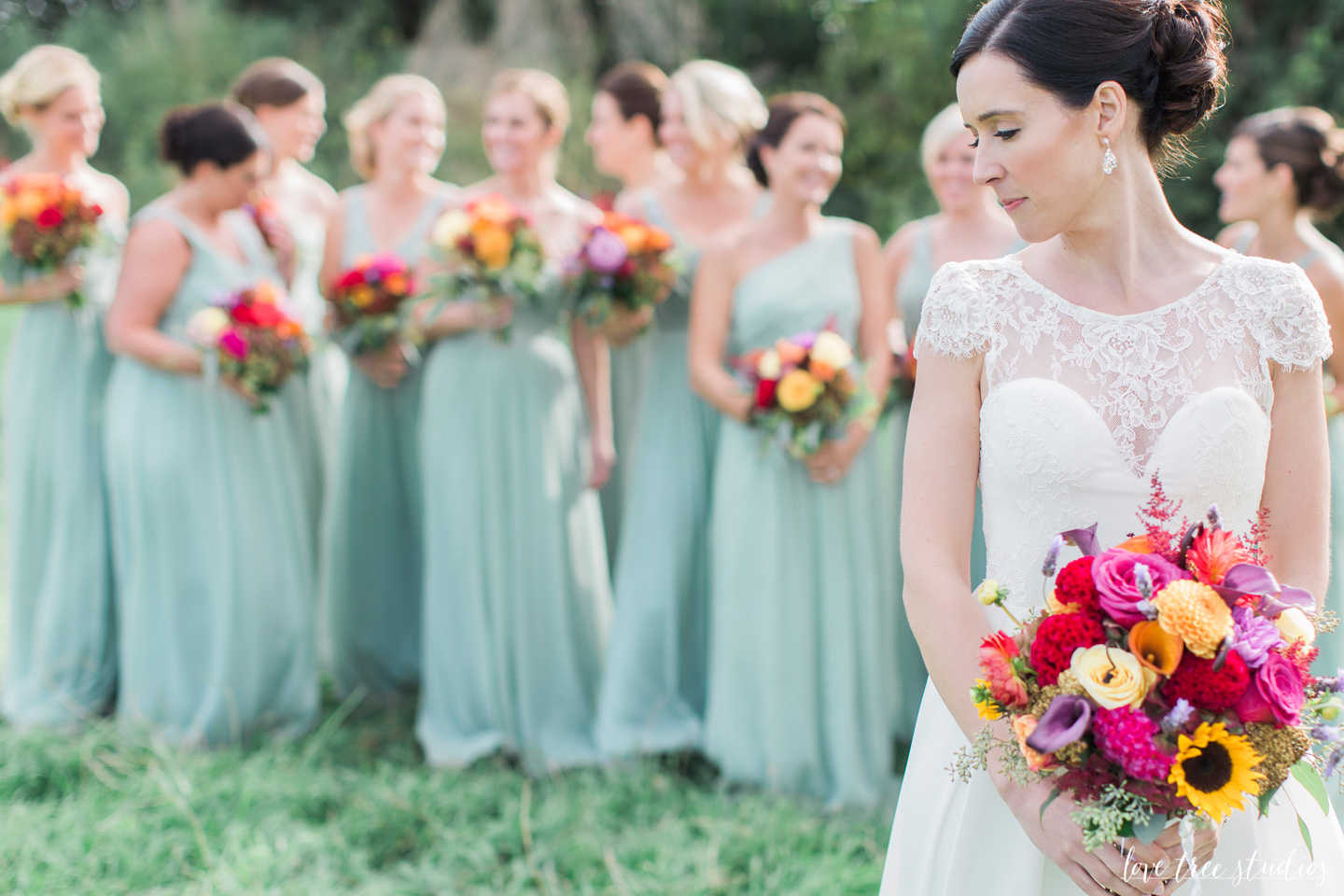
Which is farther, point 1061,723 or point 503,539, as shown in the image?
point 503,539

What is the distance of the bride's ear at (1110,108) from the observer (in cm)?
185

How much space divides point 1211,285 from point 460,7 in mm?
18948

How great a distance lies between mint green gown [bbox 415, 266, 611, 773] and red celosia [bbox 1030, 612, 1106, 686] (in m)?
3.47

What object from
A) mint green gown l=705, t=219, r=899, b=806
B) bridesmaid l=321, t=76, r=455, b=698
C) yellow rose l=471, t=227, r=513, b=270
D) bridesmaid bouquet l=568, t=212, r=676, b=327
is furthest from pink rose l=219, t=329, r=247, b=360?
mint green gown l=705, t=219, r=899, b=806

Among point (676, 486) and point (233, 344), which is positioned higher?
point (233, 344)

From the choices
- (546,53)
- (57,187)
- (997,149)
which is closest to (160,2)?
(546,53)

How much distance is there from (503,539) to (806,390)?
5.15ft

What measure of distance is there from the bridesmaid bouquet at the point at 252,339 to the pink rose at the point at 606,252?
4.37 ft

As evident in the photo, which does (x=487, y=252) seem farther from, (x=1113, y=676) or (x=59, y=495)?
(x=1113, y=676)

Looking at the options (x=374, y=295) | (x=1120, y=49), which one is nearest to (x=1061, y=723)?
(x=1120, y=49)

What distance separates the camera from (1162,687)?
5.08 ft

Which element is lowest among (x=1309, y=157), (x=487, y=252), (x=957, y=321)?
(x=487, y=252)

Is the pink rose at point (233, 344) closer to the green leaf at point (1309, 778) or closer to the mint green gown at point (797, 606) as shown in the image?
the mint green gown at point (797, 606)

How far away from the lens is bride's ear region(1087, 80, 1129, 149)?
185 centimetres
